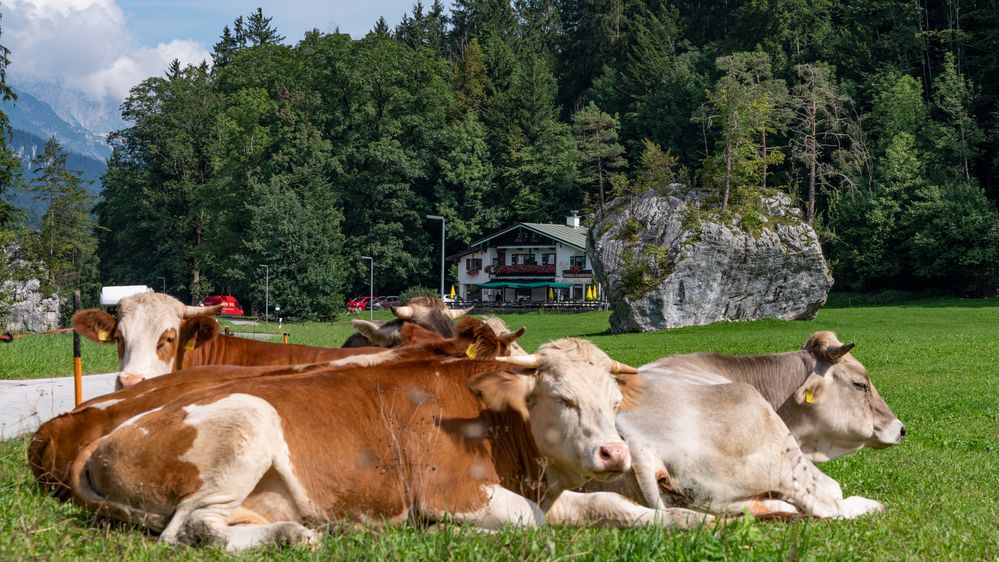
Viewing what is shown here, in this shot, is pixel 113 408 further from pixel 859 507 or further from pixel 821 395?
→ pixel 821 395

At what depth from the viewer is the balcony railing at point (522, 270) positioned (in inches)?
3620

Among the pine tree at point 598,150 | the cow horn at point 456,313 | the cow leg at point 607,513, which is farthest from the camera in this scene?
the pine tree at point 598,150

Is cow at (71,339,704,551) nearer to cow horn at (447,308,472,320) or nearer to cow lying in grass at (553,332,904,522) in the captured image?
cow lying in grass at (553,332,904,522)

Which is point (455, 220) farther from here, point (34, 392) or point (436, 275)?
point (34, 392)

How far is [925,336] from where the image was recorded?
106 feet

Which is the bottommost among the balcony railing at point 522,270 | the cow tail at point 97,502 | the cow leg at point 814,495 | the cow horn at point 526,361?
the cow leg at point 814,495

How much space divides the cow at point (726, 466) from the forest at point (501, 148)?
54.3 meters

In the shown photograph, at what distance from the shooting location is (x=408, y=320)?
11680 mm

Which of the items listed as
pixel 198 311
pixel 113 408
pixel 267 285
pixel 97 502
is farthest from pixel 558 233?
pixel 97 502

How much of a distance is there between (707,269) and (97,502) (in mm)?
39182

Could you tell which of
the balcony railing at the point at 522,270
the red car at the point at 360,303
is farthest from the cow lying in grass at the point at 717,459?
the balcony railing at the point at 522,270

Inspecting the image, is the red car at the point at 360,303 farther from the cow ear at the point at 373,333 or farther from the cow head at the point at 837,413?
the cow head at the point at 837,413

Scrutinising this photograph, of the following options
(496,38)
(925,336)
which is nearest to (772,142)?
(496,38)

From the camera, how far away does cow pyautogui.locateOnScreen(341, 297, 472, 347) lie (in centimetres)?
1121
